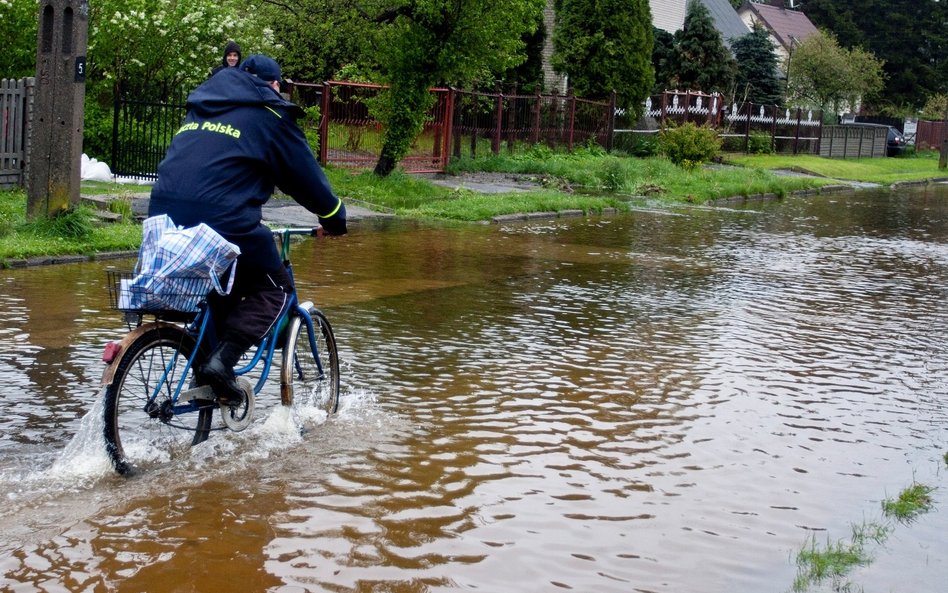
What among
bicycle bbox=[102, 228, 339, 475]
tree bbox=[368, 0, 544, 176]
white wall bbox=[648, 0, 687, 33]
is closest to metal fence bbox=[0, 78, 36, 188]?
tree bbox=[368, 0, 544, 176]

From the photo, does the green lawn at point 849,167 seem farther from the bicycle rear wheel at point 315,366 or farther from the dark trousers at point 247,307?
the dark trousers at point 247,307

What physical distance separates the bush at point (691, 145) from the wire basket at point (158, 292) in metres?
24.6

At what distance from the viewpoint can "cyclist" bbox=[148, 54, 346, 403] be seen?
17.9 ft

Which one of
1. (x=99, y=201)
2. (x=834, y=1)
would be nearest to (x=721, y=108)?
(x=99, y=201)

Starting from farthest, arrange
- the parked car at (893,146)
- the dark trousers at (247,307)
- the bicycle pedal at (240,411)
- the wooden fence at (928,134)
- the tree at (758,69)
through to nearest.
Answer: the wooden fence at (928,134) → the tree at (758,69) → the parked car at (893,146) → the bicycle pedal at (240,411) → the dark trousers at (247,307)

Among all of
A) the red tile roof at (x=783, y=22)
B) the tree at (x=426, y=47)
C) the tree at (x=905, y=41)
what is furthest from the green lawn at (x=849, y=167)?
the tree at (x=905, y=41)

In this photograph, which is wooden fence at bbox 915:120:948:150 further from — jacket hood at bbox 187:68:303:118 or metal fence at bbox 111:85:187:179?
jacket hood at bbox 187:68:303:118

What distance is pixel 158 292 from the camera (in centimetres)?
531

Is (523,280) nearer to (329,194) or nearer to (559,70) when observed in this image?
(329,194)

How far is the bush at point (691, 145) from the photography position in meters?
29.0

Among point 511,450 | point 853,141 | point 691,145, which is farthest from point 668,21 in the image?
point 511,450

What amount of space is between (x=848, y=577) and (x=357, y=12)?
18.6 metres

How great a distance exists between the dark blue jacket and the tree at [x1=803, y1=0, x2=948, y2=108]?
252 ft

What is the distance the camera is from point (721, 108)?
40469 mm
